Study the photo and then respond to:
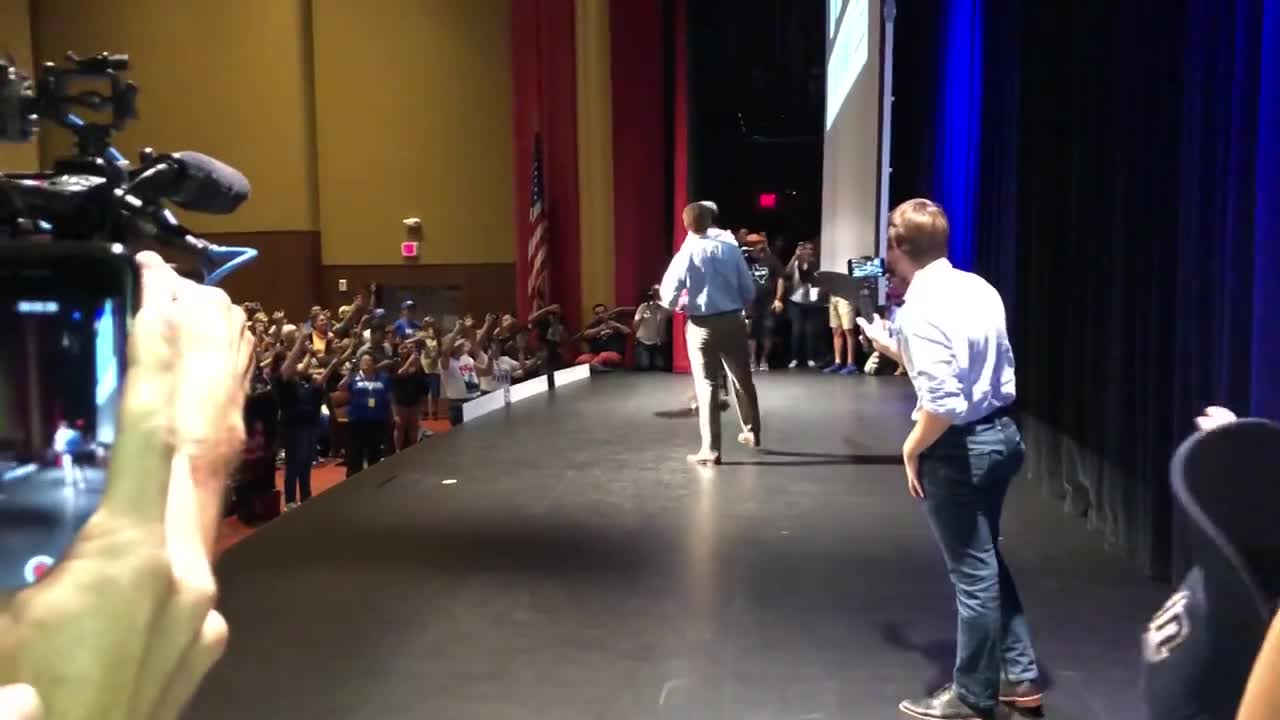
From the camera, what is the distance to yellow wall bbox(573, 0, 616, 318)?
9.80m

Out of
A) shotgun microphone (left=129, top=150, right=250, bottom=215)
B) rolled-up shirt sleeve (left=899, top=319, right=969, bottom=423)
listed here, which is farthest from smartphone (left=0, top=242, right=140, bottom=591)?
rolled-up shirt sleeve (left=899, top=319, right=969, bottom=423)

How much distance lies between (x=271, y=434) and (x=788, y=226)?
8547 mm

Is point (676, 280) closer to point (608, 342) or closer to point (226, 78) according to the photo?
point (608, 342)

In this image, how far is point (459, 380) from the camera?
7.14 m

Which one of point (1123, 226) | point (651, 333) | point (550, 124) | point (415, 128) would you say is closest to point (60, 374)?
point (1123, 226)

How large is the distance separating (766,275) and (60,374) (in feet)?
30.0

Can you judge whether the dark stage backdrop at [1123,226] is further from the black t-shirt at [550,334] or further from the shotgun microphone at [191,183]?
the black t-shirt at [550,334]

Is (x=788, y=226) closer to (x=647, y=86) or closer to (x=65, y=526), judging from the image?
(x=647, y=86)

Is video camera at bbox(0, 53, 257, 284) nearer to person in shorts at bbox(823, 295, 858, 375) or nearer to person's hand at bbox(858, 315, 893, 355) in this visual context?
person's hand at bbox(858, 315, 893, 355)

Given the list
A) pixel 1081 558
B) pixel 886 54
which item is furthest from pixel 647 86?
pixel 1081 558

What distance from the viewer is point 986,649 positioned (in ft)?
7.06

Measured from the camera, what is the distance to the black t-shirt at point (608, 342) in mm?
9617

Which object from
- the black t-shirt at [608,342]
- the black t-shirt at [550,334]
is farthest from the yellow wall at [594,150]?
the black t-shirt at [550,334]

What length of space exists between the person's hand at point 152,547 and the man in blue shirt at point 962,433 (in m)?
1.70
